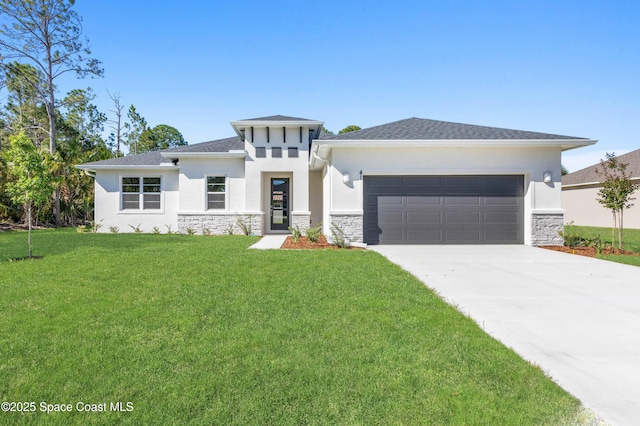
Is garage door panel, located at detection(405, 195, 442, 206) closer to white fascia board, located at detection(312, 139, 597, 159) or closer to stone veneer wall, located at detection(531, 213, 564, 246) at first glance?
white fascia board, located at detection(312, 139, 597, 159)

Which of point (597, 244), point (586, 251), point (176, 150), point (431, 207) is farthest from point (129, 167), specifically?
point (597, 244)

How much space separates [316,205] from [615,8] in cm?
1264

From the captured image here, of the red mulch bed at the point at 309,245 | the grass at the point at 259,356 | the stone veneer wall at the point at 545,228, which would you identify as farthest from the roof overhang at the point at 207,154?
the stone veneer wall at the point at 545,228

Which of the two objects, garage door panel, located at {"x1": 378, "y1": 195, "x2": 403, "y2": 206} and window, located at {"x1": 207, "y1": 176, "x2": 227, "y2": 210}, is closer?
garage door panel, located at {"x1": 378, "y1": 195, "x2": 403, "y2": 206}

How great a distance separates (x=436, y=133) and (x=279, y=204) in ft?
25.3

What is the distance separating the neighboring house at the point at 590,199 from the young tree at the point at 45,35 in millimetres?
35176

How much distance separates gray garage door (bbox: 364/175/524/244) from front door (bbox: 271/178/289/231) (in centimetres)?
533

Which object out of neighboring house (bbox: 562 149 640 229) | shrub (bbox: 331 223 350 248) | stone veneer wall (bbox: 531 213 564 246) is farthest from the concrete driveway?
neighboring house (bbox: 562 149 640 229)

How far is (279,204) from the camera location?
1501 cm

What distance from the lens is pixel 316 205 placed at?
14.9 meters

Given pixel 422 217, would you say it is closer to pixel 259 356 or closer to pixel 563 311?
pixel 563 311

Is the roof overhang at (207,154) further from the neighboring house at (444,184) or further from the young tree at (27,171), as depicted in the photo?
the young tree at (27,171)

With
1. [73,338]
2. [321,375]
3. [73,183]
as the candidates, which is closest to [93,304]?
[73,338]

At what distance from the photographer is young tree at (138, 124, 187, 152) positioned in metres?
42.2
